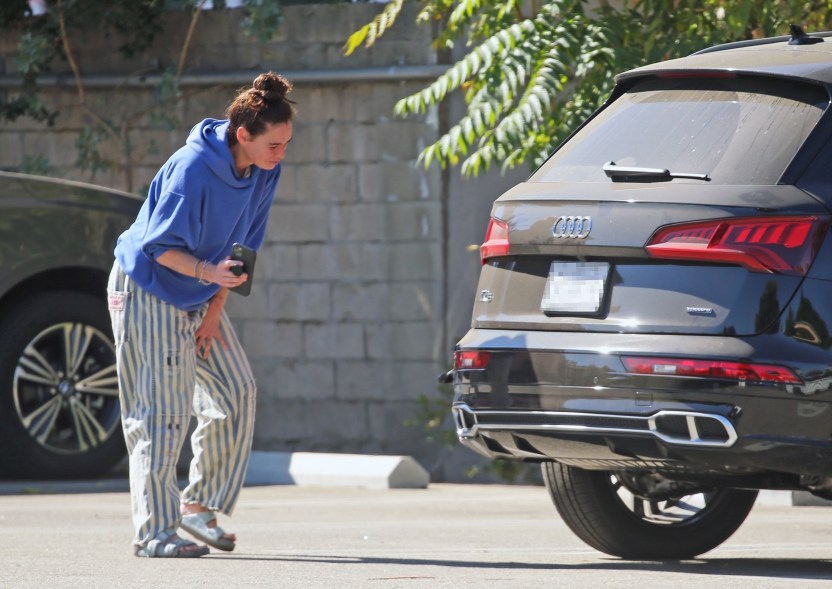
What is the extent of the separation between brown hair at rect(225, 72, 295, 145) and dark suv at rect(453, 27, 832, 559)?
0.84 m

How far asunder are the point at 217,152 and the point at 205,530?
134cm

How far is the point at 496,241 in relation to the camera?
5.79 m

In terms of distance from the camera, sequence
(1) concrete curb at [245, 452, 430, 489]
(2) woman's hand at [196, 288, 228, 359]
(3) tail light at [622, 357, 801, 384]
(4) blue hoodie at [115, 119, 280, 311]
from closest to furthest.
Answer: (3) tail light at [622, 357, 801, 384]
(4) blue hoodie at [115, 119, 280, 311]
(2) woman's hand at [196, 288, 228, 359]
(1) concrete curb at [245, 452, 430, 489]

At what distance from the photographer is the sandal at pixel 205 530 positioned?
616cm

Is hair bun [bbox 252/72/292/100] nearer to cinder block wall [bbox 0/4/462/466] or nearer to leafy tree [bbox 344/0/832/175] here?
leafy tree [bbox 344/0/832/175]

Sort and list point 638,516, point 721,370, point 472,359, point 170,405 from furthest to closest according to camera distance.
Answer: point 638,516, point 170,405, point 472,359, point 721,370

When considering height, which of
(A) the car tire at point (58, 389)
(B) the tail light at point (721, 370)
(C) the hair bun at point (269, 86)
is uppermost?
(C) the hair bun at point (269, 86)

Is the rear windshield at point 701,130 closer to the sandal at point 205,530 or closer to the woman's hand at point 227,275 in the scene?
the woman's hand at point 227,275

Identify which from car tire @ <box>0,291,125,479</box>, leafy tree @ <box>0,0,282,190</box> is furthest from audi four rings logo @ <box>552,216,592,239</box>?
leafy tree @ <box>0,0,282,190</box>

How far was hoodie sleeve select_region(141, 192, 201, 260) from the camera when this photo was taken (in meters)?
5.91

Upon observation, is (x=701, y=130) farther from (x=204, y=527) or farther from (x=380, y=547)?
(x=204, y=527)

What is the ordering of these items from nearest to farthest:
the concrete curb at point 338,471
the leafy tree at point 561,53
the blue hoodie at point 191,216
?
the blue hoodie at point 191,216 < the leafy tree at point 561,53 < the concrete curb at point 338,471

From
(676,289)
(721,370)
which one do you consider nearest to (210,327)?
(676,289)

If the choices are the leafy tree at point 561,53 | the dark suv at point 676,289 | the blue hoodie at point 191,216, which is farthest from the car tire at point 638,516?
the leafy tree at point 561,53
